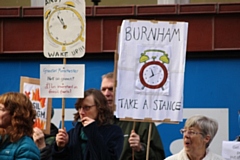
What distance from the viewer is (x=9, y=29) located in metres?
12.6

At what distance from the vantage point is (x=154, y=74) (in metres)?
9.62

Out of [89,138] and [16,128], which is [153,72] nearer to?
[89,138]

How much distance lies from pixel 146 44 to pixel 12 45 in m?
3.21

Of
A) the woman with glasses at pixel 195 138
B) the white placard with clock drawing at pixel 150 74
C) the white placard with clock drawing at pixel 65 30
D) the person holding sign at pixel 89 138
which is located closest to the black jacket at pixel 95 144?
the person holding sign at pixel 89 138

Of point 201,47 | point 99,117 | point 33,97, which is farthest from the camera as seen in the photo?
point 201,47

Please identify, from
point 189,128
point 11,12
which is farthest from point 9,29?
point 189,128

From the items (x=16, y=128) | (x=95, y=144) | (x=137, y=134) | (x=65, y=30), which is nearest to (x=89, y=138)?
(x=95, y=144)

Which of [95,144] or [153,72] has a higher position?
[153,72]

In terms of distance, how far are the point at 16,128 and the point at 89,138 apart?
0.94 meters

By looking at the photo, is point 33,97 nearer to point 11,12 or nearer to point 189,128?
point 189,128

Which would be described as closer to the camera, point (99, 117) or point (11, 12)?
point (99, 117)

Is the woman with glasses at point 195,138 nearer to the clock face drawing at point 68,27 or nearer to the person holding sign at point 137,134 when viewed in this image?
the person holding sign at point 137,134

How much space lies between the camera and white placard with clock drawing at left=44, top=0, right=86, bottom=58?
9.76m

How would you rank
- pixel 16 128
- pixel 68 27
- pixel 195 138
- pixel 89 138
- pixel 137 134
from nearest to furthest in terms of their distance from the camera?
pixel 16 128, pixel 89 138, pixel 195 138, pixel 137 134, pixel 68 27
